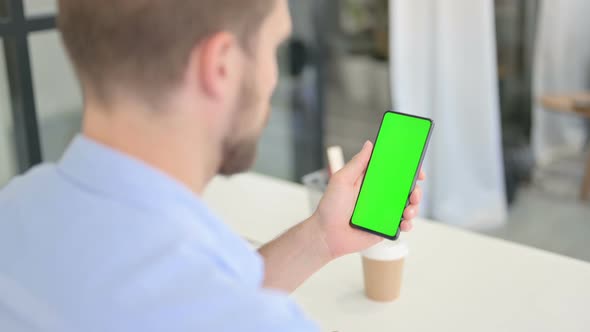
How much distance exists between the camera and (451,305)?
111 cm

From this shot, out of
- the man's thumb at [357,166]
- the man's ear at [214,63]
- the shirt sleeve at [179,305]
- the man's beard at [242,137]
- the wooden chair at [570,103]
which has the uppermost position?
the man's ear at [214,63]

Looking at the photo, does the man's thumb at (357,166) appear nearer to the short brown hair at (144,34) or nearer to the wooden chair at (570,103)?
the short brown hair at (144,34)

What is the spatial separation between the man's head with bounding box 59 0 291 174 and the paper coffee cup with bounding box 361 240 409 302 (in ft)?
1.55

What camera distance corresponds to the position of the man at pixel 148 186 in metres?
0.58

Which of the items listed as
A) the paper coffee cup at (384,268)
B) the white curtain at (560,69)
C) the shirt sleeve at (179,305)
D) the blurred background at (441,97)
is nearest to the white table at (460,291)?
the paper coffee cup at (384,268)

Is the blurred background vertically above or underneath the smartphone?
underneath

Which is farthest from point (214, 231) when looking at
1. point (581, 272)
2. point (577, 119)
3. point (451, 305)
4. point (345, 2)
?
point (577, 119)

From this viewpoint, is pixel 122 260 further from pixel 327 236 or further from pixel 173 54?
pixel 327 236

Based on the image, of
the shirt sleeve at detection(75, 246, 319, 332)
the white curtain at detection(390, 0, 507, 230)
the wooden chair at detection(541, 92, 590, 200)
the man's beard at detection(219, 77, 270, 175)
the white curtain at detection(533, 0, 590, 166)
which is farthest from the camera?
the white curtain at detection(533, 0, 590, 166)

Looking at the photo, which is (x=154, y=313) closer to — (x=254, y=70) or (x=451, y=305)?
(x=254, y=70)

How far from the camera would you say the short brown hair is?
25.4 inches

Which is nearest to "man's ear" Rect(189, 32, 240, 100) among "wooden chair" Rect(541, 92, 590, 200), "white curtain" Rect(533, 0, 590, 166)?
"wooden chair" Rect(541, 92, 590, 200)

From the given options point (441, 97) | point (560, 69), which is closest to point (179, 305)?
point (441, 97)

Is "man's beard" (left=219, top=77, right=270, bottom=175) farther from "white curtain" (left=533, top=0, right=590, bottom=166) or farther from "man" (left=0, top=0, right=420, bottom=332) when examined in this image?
"white curtain" (left=533, top=0, right=590, bottom=166)
